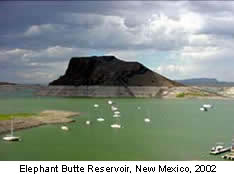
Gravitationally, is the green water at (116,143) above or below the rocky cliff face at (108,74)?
above

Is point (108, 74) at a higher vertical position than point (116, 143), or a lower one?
lower

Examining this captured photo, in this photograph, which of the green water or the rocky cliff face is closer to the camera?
the green water

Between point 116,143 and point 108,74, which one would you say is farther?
point 108,74

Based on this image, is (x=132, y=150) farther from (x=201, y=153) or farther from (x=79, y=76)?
(x=79, y=76)

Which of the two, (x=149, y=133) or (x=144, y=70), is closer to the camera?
(x=149, y=133)

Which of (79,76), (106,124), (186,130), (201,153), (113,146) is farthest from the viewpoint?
(79,76)

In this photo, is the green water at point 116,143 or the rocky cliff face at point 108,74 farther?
the rocky cliff face at point 108,74

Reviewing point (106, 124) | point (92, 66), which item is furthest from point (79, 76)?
point (106, 124)

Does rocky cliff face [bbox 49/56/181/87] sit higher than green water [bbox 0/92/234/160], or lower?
lower
